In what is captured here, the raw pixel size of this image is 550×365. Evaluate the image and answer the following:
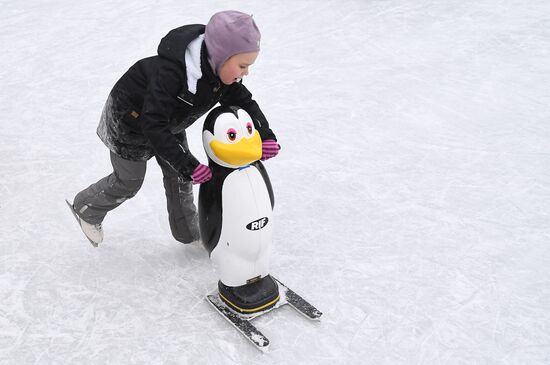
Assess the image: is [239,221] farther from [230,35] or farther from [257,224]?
[230,35]

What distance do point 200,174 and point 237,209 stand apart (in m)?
0.20

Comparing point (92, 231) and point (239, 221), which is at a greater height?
point (239, 221)

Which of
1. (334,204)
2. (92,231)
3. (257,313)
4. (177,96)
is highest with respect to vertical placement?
(177,96)

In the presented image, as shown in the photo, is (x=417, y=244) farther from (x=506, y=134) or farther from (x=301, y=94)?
(x=301, y=94)

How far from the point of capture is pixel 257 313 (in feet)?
8.65

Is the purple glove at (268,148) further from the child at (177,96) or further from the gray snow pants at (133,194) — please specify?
the gray snow pants at (133,194)

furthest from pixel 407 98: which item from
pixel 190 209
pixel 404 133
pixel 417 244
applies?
pixel 190 209

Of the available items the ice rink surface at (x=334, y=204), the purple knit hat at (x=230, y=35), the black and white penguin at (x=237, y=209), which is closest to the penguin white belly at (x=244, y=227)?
the black and white penguin at (x=237, y=209)

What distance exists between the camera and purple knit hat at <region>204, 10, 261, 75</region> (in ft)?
7.30

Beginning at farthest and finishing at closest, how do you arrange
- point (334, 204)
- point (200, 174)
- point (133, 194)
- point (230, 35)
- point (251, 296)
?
point (334, 204), point (133, 194), point (251, 296), point (200, 174), point (230, 35)

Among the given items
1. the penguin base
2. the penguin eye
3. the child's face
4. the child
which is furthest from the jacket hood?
the penguin base

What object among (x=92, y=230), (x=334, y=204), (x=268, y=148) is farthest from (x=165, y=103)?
(x=334, y=204)

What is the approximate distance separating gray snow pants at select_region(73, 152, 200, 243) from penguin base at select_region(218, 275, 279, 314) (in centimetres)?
39

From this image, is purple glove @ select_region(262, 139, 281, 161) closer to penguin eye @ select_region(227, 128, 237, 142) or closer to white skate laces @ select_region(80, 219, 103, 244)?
penguin eye @ select_region(227, 128, 237, 142)
